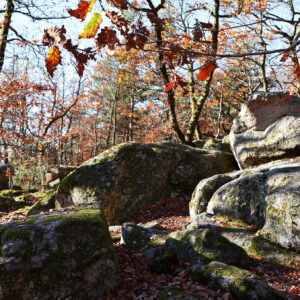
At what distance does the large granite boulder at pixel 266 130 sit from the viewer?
869 centimetres

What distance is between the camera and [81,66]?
6.53 feet

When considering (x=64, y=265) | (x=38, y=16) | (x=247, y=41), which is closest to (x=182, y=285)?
(x=64, y=265)

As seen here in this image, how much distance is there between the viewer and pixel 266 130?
9578 millimetres

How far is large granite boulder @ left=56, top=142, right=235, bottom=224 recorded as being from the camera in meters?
8.26

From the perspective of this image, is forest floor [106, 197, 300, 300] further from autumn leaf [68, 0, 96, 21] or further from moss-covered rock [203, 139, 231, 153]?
moss-covered rock [203, 139, 231, 153]

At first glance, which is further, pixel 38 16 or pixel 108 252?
pixel 38 16

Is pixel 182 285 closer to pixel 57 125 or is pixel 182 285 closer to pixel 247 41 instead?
pixel 247 41

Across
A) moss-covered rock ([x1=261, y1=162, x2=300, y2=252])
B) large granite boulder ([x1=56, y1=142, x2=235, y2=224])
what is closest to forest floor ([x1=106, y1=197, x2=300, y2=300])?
Result: moss-covered rock ([x1=261, y1=162, x2=300, y2=252])

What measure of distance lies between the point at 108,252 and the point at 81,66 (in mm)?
2754

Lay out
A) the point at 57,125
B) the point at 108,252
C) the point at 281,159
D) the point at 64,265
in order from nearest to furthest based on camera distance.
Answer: the point at 64,265, the point at 108,252, the point at 281,159, the point at 57,125

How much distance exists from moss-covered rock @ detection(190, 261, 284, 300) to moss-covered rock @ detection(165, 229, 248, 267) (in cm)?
48

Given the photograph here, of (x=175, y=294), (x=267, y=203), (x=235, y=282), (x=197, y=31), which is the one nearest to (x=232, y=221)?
(x=267, y=203)

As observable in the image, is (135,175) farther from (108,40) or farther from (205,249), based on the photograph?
(108,40)

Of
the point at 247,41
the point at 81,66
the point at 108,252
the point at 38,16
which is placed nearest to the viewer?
the point at 81,66
